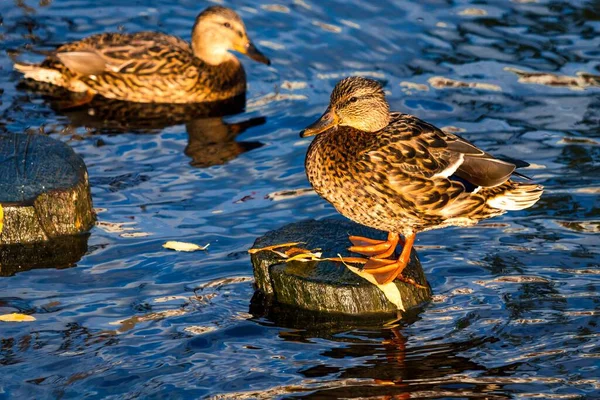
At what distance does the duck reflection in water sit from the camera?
9.46m

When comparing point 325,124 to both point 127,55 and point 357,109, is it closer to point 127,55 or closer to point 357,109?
point 357,109

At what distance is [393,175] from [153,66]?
16.7 ft

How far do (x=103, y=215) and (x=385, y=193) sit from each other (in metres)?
2.50

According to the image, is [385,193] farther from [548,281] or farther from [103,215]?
[103,215]

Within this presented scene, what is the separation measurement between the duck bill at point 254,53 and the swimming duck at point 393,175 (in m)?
4.19

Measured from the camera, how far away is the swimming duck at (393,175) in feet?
21.4

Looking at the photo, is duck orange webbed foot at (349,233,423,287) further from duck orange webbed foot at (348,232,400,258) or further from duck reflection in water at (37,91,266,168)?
duck reflection in water at (37,91,266,168)

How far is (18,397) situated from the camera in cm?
567

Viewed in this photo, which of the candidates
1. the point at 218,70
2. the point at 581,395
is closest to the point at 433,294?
the point at 581,395

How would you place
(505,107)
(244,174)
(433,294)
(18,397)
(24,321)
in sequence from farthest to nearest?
(505,107) < (244,174) < (433,294) < (24,321) < (18,397)

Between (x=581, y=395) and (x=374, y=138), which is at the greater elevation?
(x=374, y=138)

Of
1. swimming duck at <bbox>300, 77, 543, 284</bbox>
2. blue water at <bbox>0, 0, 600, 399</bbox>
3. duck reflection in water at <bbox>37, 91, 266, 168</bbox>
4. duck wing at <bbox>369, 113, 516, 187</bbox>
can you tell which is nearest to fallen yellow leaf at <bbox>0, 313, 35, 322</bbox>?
blue water at <bbox>0, 0, 600, 399</bbox>

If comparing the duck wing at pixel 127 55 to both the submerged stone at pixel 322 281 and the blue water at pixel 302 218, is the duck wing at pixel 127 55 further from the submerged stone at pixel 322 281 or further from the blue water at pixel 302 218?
the submerged stone at pixel 322 281

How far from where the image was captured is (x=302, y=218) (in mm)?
8148
